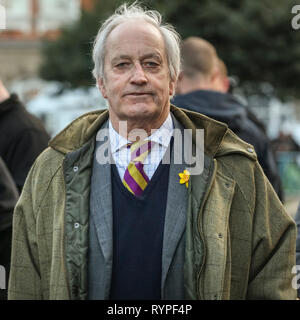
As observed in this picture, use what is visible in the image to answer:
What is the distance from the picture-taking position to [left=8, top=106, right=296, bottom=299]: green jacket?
2729 mm

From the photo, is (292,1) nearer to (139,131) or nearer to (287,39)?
(287,39)

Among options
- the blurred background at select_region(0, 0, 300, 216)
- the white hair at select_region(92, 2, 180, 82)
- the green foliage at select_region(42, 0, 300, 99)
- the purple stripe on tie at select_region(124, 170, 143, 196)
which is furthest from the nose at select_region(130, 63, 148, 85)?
the green foliage at select_region(42, 0, 300, 99)

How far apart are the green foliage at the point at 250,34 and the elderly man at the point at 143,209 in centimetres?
1468

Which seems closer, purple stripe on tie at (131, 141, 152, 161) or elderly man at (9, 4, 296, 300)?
elderly man at (9, 4, 296, 300)

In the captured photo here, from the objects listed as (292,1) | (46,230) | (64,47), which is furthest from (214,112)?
(64,47)

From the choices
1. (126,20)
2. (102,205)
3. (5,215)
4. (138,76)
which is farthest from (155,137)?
(5,215)

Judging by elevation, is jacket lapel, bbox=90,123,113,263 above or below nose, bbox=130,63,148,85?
below

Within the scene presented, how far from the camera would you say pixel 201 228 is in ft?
8.95

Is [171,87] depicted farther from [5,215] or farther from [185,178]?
[5,215]

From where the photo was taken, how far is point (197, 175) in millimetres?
2834

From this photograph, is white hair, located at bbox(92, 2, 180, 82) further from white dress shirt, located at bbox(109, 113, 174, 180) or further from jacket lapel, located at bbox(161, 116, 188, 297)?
jacket lapel, located at bbox(161, 116, 188, 297)

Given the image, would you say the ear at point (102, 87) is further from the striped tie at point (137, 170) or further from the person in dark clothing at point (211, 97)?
the person in dark clothing at point (211, 97)

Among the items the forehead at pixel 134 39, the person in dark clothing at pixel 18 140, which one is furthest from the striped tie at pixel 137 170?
the person in dark clothing at pixel 18 140

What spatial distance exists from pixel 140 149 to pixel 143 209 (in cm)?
27
